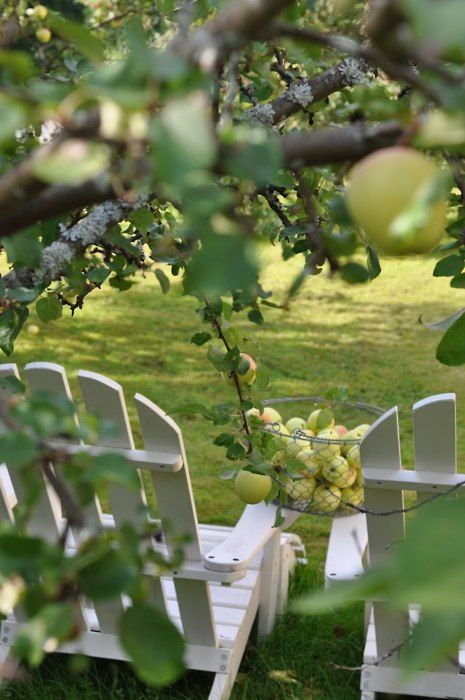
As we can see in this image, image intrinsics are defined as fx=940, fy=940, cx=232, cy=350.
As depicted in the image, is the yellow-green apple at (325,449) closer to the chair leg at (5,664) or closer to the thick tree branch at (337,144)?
the chair leg at (5,664)

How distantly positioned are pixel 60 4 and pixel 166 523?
423 inches

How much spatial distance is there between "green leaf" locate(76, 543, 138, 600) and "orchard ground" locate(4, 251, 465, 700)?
1.84 m

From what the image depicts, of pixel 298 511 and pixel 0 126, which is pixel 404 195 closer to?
pixel 0 126

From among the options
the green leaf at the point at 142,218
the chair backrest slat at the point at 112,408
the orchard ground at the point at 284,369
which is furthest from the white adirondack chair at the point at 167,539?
the green leaf at the point at 142,218

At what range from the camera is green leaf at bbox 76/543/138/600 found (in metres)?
0.54

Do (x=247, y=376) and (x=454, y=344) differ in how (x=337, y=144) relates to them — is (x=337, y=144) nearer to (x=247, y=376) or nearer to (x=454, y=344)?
(x=454, y=344)

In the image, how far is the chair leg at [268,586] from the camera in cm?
259

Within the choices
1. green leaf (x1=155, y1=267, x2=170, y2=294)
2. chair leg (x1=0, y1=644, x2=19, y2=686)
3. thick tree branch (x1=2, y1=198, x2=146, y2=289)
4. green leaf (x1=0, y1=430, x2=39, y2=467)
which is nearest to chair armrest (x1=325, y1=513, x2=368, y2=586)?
green leaf (x1=155, y1=267, x2=170, y2=294)

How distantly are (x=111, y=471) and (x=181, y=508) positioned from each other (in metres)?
1.69

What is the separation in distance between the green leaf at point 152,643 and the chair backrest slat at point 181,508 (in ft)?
4.97

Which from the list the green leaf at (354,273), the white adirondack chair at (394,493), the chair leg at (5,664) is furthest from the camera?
the chair leg at (5,664)

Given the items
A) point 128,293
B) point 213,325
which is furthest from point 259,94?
point 128,293

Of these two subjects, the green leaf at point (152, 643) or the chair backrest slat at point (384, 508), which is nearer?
the green leaf at point (152, 643)

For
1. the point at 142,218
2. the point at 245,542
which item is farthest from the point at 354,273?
the point at 245,542
